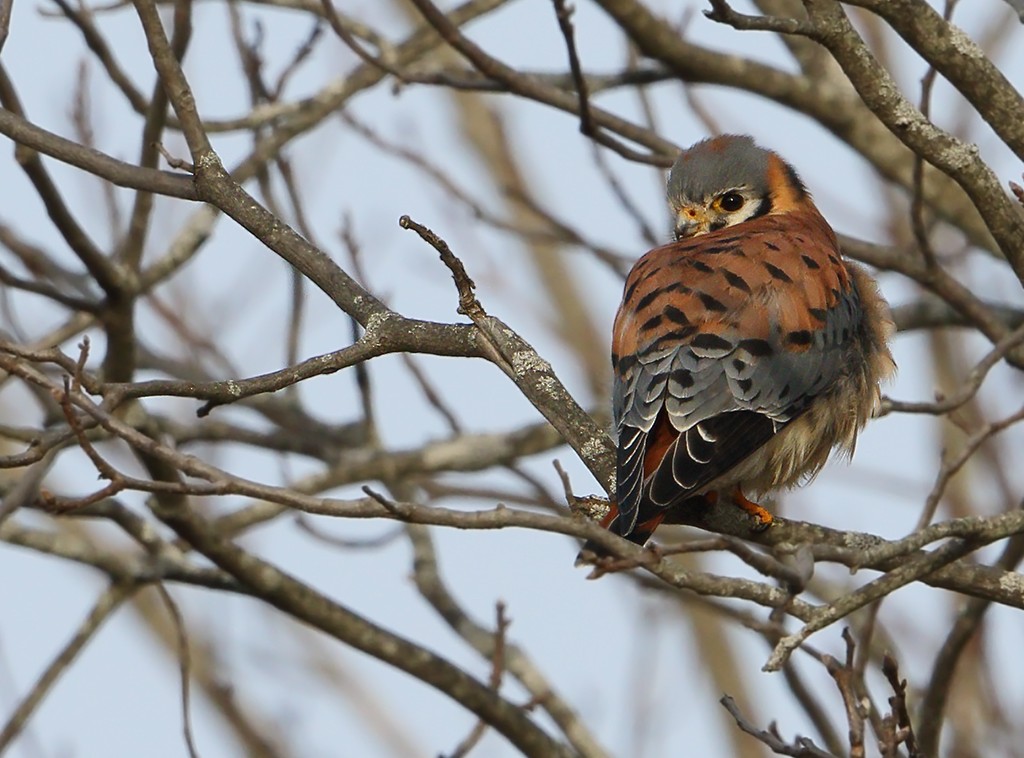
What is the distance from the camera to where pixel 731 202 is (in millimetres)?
5168

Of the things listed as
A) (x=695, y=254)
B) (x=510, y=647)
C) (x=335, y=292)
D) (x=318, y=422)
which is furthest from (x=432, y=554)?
(x=335, y=292)

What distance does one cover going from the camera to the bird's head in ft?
16.4

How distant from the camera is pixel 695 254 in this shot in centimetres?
446

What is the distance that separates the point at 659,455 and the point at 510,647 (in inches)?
60.3

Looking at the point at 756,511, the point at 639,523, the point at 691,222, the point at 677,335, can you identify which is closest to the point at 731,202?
the point at 691,222

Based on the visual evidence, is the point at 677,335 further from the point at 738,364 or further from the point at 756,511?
the point at 756,511

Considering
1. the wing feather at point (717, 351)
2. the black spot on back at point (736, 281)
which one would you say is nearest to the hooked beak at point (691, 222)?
the wing feather at point (717, 351)

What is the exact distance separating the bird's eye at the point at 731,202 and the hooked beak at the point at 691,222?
76 mm

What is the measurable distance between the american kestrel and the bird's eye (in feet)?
0.60

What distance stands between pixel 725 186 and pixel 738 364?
4.02 ft

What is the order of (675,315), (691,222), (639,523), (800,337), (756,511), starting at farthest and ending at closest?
(691,222) < (800,337) < (675,315) < (756,511) < (639,523)

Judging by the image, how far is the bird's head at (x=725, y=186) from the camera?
16.4 ft

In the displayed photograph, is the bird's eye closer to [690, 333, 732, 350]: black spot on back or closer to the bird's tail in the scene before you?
[690, 333, 732, 350]: black spot on back

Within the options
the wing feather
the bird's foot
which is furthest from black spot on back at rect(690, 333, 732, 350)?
the bird's foot
